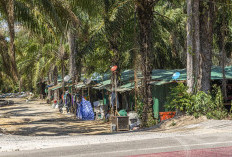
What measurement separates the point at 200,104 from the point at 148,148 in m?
5.65

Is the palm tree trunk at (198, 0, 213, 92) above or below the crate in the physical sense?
above

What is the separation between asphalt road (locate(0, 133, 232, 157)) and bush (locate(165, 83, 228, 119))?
370 cm

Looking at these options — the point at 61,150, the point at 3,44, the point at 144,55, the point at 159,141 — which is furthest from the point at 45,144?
the point at 3,44

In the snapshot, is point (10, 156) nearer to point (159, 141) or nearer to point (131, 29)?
point (159, 141)

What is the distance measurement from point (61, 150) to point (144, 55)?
324 inches

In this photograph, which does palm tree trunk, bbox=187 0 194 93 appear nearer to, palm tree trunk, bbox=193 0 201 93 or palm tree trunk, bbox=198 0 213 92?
palm tree trunk, bbox=193 0 201 93

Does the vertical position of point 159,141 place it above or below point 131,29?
below

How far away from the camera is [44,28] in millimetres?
15141

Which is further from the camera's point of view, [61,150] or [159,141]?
[159,141]

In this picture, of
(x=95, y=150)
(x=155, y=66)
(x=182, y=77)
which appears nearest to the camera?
(x=95, y=150)

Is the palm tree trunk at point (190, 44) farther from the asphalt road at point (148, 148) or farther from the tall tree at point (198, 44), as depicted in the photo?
the asphalt road at point (148, 148)

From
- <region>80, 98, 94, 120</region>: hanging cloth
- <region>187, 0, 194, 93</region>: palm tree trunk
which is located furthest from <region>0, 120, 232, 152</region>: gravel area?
<region>80, 98, 94, 120</region>: hanging cloth

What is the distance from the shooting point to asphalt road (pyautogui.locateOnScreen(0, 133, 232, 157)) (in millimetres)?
6848

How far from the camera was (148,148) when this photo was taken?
745 centimetres
